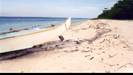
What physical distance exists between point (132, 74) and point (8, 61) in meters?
4.71

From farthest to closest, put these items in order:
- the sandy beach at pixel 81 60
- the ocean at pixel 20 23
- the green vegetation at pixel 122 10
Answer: the green vegetation at pixel 122 10 < the ocean at pixel 20 23 < the sandy beach at pixel 81 60

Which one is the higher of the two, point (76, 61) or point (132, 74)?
point (132, 74)

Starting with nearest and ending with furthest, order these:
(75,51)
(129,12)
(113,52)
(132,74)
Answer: (132,74)
(113,52)
(75,51)
(129,12)

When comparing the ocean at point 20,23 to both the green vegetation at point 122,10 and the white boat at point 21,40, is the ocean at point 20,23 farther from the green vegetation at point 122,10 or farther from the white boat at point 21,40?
the white boat at point 21,40

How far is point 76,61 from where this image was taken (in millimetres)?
4914

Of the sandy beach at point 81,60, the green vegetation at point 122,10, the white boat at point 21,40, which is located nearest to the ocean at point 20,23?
the green vegetation at point 122,10

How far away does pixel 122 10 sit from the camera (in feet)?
60.2

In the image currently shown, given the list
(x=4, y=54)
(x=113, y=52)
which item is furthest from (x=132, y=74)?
(x=4, y=54)

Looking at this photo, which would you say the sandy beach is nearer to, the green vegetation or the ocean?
the ocean

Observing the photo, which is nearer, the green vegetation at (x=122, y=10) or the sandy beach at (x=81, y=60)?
the sandy beach at (x=81, y=60)

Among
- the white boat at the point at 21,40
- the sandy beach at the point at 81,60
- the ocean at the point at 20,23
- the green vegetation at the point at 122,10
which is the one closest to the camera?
the sandy beach at the point at 81,60

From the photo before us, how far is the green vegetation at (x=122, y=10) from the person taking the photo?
18.0 m

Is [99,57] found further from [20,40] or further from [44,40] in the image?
[44,40]

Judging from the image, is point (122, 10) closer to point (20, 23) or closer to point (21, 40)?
point (20, 23)
